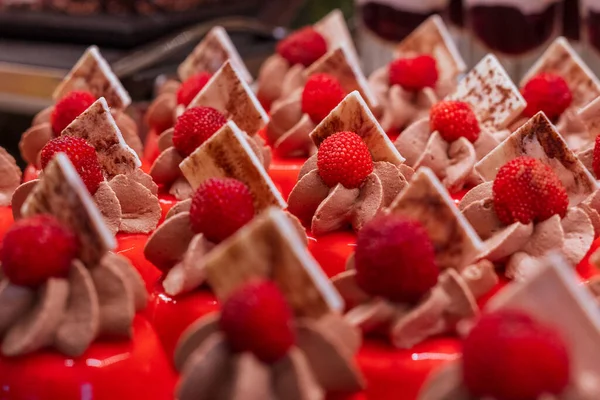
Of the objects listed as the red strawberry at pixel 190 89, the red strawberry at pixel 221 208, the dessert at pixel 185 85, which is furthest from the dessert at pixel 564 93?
the red strawberry at pixel 221 208

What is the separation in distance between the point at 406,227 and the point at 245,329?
1.04 feet

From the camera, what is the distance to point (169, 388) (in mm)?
1464

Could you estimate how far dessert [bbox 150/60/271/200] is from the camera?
6.59ft

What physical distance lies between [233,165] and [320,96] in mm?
726

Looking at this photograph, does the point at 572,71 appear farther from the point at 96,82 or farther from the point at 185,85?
the point at 96,82

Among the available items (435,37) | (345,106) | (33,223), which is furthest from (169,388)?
(435,37)

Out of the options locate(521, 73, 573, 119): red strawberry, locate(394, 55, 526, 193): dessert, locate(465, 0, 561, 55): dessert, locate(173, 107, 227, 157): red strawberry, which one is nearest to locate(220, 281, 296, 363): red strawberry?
locate(173, 107, 227, 157): red strawberry

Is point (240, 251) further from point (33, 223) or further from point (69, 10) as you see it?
point (69, 10)

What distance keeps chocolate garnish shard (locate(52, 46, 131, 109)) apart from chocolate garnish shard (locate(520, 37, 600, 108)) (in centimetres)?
118

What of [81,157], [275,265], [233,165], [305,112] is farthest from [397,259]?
[305,112]

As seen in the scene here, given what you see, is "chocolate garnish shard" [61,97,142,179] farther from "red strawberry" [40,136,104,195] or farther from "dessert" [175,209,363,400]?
"dessert" [175,209,363,400]

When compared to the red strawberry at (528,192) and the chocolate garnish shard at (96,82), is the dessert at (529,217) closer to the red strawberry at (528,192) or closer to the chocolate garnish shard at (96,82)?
the red strawberry at (528,192)

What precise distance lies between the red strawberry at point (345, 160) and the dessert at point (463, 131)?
36 cm

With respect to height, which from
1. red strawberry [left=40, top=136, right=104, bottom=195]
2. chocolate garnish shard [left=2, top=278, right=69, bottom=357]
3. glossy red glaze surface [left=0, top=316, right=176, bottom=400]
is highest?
red strawberry [left=40, top=136, right=104, bottom=195]
